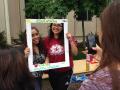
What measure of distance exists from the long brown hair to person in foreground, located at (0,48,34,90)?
82 centimetres

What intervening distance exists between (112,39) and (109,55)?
74 mm

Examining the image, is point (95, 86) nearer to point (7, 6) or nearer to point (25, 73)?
point (25, 73)

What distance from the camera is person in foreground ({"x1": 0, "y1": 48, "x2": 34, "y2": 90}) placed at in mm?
2121

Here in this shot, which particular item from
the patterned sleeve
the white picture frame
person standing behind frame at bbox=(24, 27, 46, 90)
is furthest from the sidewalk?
the patterned sleeve

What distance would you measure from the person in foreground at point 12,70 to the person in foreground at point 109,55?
759mm

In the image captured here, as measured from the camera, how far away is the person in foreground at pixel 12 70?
2121 millimetres

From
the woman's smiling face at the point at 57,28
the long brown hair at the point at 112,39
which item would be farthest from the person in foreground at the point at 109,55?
the woman's smiling face at the point at 57,28

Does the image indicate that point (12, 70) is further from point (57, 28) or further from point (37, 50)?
point (57, 28)

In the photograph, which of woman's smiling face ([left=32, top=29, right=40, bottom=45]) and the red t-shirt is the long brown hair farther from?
the red t-shirt

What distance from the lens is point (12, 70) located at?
2123 millimetres

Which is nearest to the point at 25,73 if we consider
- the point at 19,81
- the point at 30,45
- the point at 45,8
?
the point at 19,81

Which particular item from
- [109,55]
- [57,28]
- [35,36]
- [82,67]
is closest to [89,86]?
[109,55]

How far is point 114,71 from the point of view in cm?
145

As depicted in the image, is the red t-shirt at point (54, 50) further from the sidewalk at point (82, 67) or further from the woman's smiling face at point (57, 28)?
the sidewalk at point (82, 67)
